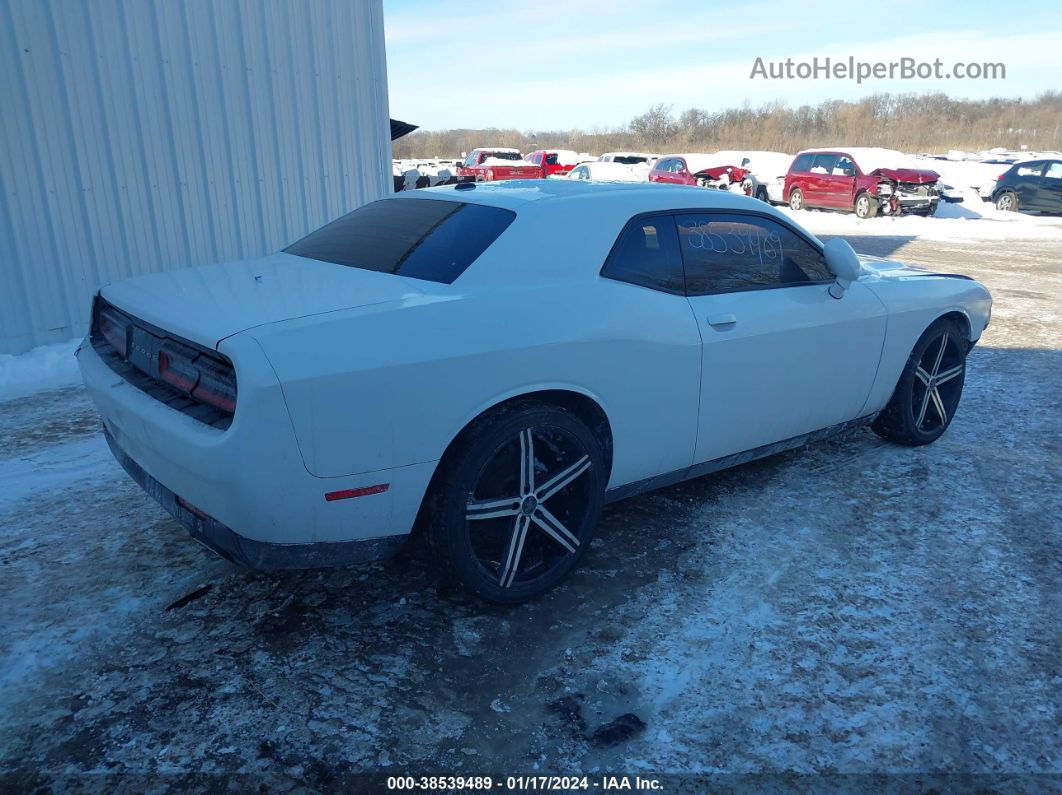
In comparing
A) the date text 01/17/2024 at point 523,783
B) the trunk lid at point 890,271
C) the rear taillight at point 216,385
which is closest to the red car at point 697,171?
the trunk lid at point 890,271

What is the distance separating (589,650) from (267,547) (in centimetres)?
116

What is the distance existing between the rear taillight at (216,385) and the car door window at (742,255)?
6.35 feet

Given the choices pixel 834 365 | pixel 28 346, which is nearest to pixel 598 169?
pixel 28 346

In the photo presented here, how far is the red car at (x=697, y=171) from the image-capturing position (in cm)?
2273

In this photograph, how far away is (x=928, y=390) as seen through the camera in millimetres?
4652

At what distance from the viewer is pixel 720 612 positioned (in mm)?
3002

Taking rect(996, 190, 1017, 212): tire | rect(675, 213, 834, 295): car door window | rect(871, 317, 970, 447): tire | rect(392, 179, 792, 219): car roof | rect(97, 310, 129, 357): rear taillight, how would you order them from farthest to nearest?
1. rect(996, 190, 1017, 212): tire
2. rect(871, 317, 970, 447): tire
3. rect(675, 213, 834, 295): car door window
4. rect(392, 179, 792, 219): car roof
5. rect(97, 310, 129, 357): rear taillight

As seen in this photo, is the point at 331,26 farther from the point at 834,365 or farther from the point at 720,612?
the point at 720,612

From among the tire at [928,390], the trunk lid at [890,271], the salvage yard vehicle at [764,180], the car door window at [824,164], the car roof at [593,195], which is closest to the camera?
the car roof at [593,195]

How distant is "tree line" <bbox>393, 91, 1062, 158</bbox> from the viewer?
191ft

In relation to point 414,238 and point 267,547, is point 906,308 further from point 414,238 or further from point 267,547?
point 267,547

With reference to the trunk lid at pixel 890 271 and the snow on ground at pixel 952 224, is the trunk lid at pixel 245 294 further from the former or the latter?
the snow on ground at pixel 952 224

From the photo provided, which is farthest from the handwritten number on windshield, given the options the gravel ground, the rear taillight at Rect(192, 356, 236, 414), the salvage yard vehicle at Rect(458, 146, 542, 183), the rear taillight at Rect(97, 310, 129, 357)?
the salvage yard vehicle at Rect(458, 146, 542, 183)

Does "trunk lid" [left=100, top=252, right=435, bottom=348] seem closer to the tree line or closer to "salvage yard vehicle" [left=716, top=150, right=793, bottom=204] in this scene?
"salvage yard vehicle" [left=716, top=150, right=793, bottom=204]
